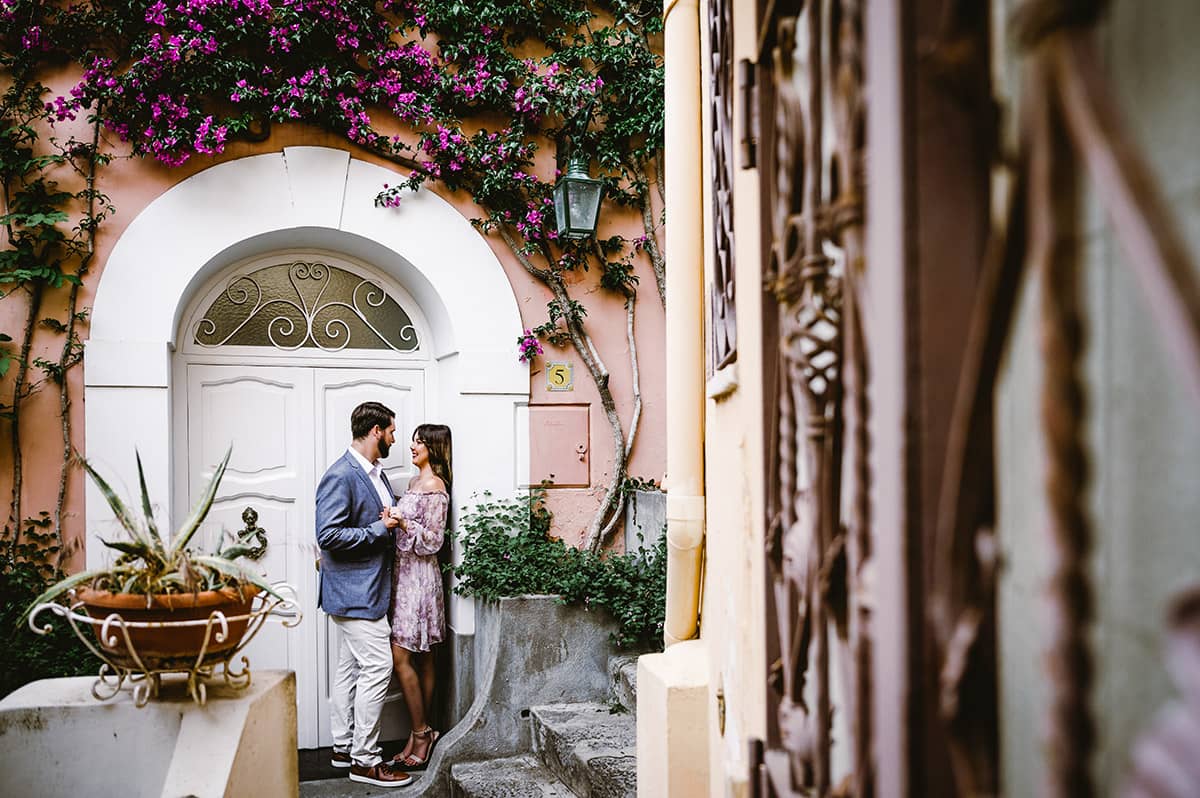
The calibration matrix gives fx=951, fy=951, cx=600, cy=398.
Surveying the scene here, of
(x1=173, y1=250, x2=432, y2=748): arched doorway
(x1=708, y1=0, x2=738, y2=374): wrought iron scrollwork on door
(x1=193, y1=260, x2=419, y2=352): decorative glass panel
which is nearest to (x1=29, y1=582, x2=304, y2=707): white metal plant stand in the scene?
(x1=708, y1=0, x2=738, y2=374): wrought iron scrollwork on door

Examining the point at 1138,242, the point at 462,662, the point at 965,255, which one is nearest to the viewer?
the point at 1138,242

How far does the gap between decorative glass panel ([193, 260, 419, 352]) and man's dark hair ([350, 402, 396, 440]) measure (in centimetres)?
70

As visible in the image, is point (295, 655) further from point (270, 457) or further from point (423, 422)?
point (423, 422)

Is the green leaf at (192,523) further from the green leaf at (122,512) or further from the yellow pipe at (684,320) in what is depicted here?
the yellow pipe at (684,320)

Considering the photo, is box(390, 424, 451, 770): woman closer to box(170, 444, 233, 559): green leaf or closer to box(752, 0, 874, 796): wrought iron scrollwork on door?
box(170, 444, 233, 559): green leaf

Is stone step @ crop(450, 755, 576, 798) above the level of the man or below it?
below

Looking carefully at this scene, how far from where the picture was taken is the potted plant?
2.45m

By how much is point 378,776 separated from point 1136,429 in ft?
15.7

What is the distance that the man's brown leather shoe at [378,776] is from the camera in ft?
15.7

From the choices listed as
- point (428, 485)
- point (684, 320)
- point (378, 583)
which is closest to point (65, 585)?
point (684, 320)

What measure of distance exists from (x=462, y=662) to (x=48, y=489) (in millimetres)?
2282

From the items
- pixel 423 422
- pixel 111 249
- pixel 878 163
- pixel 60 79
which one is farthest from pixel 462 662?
pixel 878 163

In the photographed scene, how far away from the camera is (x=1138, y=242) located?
56 centimetres

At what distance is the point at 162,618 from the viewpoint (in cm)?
246
